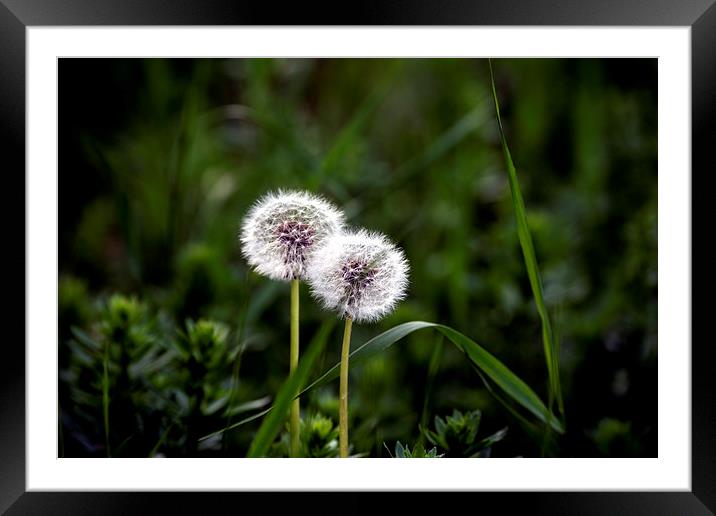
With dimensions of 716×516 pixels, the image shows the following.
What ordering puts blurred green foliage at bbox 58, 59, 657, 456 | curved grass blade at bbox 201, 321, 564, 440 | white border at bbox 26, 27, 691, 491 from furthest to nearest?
blurred green foliage at bbox 58, 59, 657, 456 → white border at bbox 26, 27, 691, 491 → curved grass blade at bbox 201, 321, 564, 440

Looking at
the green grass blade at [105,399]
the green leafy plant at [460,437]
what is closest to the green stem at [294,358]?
the green leafy plant at [460,437]

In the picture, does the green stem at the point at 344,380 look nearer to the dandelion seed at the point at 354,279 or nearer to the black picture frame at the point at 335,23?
the dandelion seed at the point at 354,279

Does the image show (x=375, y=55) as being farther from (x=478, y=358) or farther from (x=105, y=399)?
(x=105, y=399)

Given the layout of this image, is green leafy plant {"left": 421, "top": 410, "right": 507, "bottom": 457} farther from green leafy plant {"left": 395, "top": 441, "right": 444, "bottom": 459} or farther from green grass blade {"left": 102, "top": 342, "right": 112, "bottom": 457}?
green grass blade {"left": 102, "top": 342, "right": 112, "bottom": 457}

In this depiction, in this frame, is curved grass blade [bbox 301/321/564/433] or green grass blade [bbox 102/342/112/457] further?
green grass blade [bbox 102/342/112/457]

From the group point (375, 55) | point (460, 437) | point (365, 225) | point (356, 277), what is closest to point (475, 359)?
point (460, 437)

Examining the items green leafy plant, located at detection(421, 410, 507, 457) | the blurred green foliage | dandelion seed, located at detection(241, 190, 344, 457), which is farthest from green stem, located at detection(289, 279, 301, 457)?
green leafy plant, located at detection(421, 410, 507, 457)
